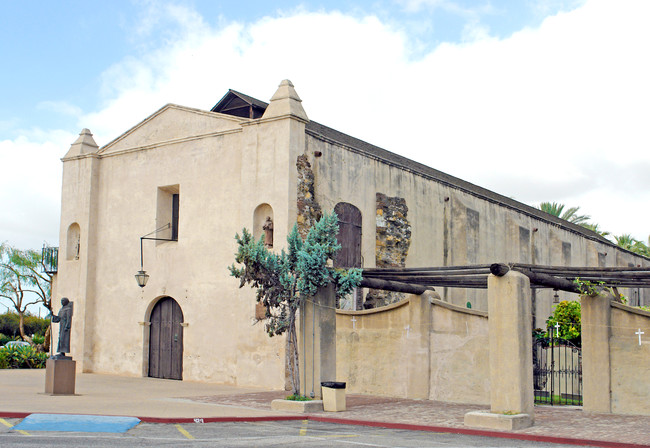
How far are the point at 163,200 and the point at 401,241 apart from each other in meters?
7.79

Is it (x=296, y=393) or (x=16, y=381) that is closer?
(x=296, y=393)

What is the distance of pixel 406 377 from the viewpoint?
18094 millimetres

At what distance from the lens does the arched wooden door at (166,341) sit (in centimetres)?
2178

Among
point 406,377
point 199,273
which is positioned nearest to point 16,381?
point 199,273

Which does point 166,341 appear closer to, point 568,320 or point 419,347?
point 419,347

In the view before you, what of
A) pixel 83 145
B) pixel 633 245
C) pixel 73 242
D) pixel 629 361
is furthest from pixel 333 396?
pixel 633 245

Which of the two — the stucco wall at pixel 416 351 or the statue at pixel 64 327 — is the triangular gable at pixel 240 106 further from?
the statue at pixel 64 327

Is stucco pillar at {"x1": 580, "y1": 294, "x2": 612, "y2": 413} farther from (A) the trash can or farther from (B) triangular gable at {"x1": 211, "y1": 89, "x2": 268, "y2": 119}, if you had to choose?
(B) triangular gable at {"x1": 211, "y1": 89, "x2": 268, "y2": 119}

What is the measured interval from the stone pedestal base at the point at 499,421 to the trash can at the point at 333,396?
114 inches

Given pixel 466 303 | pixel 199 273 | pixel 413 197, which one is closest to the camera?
pixel 199 273

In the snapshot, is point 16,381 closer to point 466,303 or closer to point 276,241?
point 276,241

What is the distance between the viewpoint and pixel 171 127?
23.1m

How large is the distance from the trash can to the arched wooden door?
817 cm

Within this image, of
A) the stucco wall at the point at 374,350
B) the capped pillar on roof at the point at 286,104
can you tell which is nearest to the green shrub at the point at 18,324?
the capped pillar on roof at the point at 286,104
